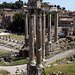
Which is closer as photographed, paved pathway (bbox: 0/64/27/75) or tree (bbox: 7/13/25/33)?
paved pathway (bbox: 0/64/27/75)

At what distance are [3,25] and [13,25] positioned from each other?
79.8ft

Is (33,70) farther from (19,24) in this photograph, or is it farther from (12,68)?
(19,24)

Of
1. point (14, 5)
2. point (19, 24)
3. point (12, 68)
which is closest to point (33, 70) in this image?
point (12, 68)

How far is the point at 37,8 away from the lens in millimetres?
14555

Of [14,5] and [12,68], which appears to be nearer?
[12,68]

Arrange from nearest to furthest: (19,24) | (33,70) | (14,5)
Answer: (33,70)
(19,24)
(14,5)

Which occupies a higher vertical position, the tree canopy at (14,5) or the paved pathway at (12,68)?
the tree canopy at (14,5)

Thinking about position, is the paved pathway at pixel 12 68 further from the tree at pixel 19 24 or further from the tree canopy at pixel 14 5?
the tree canopy at pixel 14 5

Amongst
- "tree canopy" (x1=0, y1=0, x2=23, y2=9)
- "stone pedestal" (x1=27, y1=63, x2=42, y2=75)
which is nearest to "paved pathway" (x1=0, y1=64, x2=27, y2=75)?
"stone pedestal" (x1=27, y1=63, x2=42, y2=75)

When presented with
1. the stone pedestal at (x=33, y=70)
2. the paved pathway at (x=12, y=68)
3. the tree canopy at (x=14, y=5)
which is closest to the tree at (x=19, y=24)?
the paved pathway at (x=12, y=68)

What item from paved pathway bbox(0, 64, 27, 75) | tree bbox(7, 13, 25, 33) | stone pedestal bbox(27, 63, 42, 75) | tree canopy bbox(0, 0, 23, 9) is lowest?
paved pathway bbox(0, 64, 27, 75)

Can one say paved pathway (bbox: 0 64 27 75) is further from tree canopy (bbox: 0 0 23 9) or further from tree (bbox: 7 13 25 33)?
tree canopy (bbox: 0 0 23 9)

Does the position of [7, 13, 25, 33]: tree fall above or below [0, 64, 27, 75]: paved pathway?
above

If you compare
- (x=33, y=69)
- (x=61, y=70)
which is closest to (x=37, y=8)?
(x=33, y=69)
